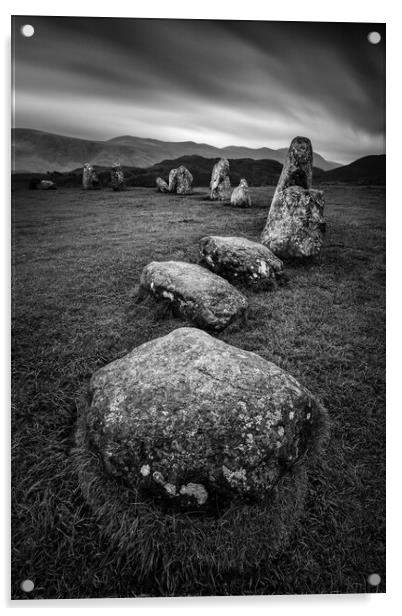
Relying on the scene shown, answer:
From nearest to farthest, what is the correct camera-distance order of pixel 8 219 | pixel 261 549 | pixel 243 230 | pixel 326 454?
pixel 261 549 < pixel 326 454 < pixel 8 219 < pixel 243 230

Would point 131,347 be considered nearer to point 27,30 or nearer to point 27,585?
point 27,585

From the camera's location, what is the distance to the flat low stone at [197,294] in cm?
461

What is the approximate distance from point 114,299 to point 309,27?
14.6 ft

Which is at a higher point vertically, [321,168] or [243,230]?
[321,168]

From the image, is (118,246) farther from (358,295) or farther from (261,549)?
(261,549)

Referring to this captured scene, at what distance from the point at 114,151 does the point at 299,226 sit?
Result: 13.7 ft

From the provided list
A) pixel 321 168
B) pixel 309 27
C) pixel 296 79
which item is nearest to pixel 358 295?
pixel 321 168

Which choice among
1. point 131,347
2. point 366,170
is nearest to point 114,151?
point 131,347

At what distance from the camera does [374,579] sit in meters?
2.90

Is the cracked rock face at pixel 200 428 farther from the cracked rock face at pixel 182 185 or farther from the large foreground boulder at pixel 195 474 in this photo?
the cracked rock face at pixel 182 185

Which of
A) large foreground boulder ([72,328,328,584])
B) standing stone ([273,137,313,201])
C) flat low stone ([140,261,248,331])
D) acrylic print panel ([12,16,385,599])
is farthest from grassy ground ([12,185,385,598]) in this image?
standing stone ([273,137,313,201])

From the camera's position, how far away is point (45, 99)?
4.03 meters

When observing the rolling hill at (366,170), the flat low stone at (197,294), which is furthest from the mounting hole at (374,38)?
the flat low stone at (197,294)

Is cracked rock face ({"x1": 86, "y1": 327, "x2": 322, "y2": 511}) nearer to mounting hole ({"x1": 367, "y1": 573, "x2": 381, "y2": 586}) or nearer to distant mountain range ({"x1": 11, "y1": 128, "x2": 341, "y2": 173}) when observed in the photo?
mounting hole ({"x1": 367, "y1": 573, "x2": 381, "y2": 586})
